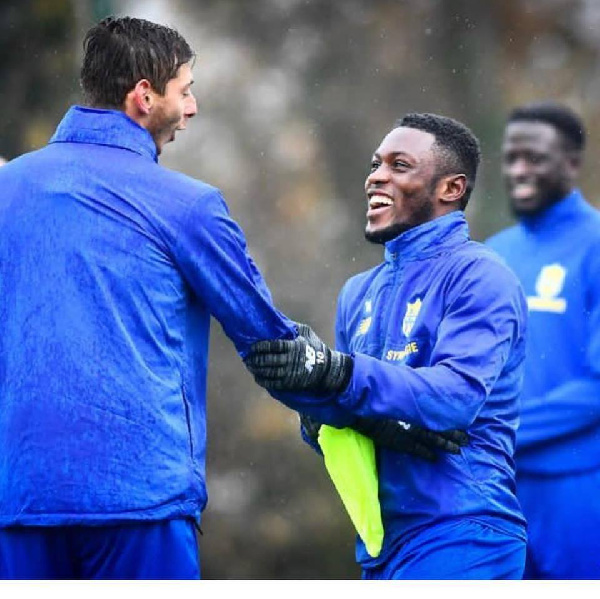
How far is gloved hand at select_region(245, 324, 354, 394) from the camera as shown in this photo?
3756 mm

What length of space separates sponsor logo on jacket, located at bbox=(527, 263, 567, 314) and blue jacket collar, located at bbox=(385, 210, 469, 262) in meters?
1.46

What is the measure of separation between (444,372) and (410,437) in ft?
0.65

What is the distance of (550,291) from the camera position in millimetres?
5680

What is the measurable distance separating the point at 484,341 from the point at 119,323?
0.92 m

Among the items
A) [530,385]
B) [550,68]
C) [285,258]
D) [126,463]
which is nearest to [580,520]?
[530,385]

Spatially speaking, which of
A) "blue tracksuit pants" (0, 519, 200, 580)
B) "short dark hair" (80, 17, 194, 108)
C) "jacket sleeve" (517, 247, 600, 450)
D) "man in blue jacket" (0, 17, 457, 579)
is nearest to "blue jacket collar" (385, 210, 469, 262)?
"man in blue jacket" (0, 17, 457, 579)

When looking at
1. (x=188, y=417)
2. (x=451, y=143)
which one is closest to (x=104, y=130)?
(x=188, y=417)

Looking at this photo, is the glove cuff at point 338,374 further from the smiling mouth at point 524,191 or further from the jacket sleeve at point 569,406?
the smiling mouth at point 524,191

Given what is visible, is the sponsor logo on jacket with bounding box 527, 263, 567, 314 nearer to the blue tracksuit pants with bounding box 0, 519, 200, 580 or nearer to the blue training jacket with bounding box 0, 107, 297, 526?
the blue training jacket with bounding box 0, 107, 297, 526

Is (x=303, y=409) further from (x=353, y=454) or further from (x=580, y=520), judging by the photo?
(x=580, y=520)

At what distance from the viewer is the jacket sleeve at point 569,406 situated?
5496 millimetres

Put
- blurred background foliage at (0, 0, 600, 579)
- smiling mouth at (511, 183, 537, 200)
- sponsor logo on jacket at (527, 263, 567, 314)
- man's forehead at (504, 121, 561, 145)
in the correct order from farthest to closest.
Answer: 1. blurred background foliage at (0, 0, 600, 579)
2. man's forehead at (504, 121, 561, 145)
3. smiling mouth at (511, 183, 537, 200)
4. sponsor logo on jacket at (527, 263, 567, 314)

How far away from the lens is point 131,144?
3711 mm

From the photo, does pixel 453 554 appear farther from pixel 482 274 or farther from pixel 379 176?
pixel 379 176
